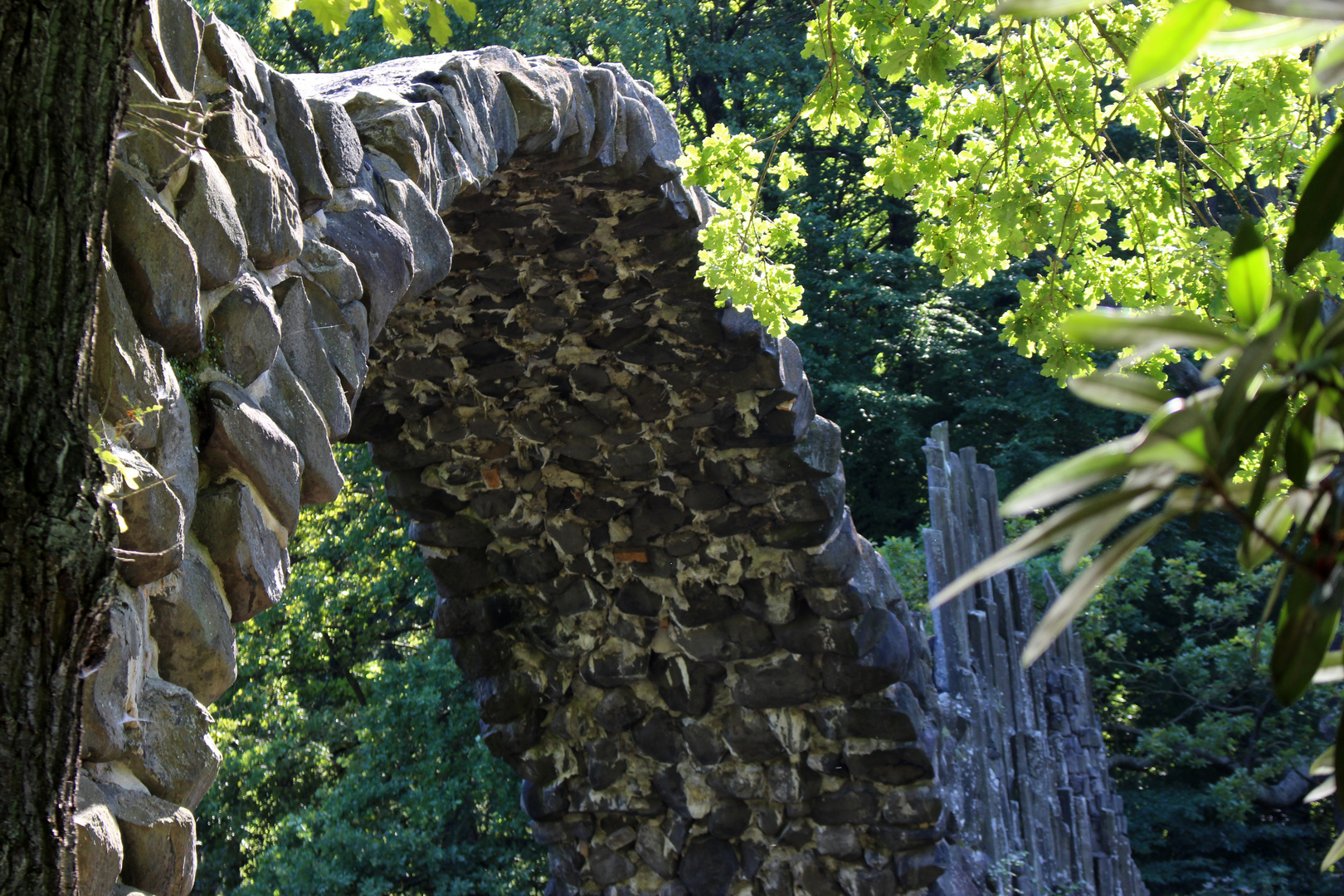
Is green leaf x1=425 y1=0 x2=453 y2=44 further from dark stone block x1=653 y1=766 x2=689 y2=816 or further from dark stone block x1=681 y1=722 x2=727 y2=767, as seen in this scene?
dark stone block x1=653 y1=766 x2=689 y2=816

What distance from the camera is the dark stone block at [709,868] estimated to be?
186 inches

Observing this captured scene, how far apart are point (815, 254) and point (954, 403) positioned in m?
1.94

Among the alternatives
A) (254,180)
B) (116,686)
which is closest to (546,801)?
(254,180)

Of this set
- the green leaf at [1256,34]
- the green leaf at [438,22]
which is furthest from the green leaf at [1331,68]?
the green leaf at [438,22]

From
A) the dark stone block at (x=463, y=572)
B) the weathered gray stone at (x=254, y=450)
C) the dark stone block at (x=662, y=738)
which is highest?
the dark stone block at (x=463, y=572)

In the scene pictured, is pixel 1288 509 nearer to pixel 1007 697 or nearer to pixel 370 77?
pixel 370 77

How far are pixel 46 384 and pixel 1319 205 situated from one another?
75cm

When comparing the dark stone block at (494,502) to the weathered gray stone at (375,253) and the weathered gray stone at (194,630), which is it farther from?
the weathered gray stone at (194,630)

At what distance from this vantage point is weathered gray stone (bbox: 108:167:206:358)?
1339 millimetres

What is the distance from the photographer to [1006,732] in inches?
213

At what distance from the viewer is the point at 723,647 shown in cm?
461

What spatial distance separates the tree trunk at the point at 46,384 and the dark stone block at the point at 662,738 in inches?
160

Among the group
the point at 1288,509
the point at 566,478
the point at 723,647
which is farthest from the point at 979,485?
the point at 1288,509

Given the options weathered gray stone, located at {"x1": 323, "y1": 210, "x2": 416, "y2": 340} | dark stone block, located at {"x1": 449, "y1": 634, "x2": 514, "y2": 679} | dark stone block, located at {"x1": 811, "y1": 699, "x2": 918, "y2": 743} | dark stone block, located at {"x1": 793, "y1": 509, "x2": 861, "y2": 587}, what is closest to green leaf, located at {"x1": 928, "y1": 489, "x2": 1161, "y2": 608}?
weathered gray stone, located at {"x1": 323, "y1": 210, "x2": 416, "y2": 340}
